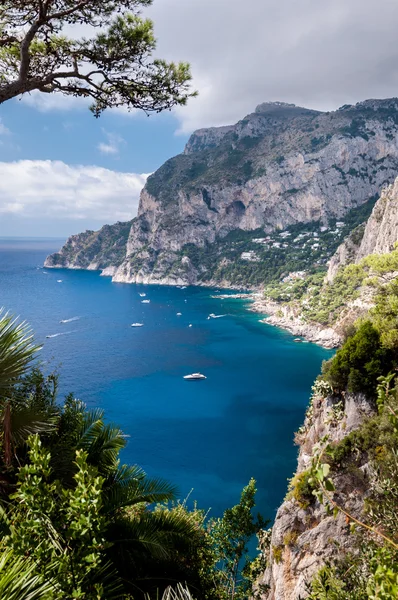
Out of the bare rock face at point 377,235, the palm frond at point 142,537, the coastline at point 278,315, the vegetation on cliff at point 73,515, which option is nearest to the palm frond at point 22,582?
the vegetation on cliff at point 73,515

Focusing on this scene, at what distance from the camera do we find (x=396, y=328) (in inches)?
449

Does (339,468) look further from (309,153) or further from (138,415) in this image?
(309,153)

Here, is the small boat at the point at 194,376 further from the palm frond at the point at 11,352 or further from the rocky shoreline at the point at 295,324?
the palm frond at the point at 11,352

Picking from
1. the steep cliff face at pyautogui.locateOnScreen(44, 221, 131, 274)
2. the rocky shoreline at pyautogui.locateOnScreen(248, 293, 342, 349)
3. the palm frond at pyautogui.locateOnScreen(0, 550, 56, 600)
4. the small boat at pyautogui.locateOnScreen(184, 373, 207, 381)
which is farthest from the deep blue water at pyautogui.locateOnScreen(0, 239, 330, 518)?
the steep cliff face at pyautogui.locateOnScreen(44, 221, 131, 274)

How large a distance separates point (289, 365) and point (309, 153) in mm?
A: 108086

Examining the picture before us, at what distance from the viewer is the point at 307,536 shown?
8.82 metres

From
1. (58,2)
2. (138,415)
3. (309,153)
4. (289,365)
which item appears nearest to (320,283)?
(289,365)

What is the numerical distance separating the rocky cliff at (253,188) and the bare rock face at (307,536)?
105 m

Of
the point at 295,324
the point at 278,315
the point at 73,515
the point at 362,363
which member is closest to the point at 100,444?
the point at 73,515

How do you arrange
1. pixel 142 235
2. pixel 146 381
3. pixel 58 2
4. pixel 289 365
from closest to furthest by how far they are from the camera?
pixel 58 2 → pixel 146 381 → pixel 289 365 → pixel 142 235

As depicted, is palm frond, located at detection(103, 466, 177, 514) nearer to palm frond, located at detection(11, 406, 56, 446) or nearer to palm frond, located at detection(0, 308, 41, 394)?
palm frond, located at detection(11, 406, 56, 446)

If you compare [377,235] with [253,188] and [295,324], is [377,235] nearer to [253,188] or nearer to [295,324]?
[295,324]

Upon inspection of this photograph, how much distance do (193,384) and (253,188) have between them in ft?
374

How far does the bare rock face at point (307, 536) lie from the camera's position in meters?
8.19
